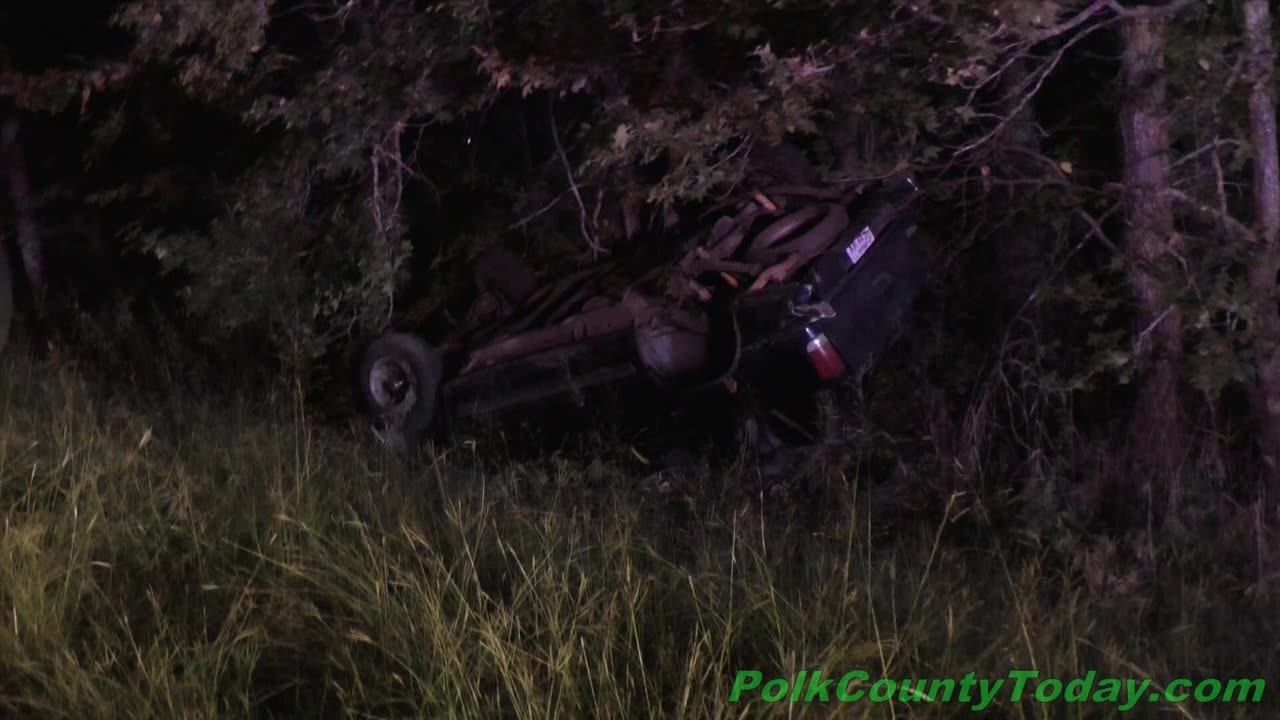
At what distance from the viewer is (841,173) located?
7.73m

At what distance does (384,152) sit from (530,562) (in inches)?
200

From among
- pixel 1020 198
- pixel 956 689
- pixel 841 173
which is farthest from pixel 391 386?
pixel 956 689

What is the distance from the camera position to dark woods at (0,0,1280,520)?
7066 mm

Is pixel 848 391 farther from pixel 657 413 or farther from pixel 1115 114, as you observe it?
pixel 1115 114

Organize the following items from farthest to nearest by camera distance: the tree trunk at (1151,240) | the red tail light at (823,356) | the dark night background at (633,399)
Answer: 1. the red tail light at (823,356)
2. the tree trunk at (1151,240)
3. the dark night background at (633,399)

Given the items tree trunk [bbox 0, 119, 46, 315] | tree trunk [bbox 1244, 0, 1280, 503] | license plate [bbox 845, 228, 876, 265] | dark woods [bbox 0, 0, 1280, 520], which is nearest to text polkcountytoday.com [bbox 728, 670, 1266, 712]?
dark woods [bbox 0, 0, 1280, 520]

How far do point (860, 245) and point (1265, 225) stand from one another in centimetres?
223

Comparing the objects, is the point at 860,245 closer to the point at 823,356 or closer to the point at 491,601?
the point at 823,356

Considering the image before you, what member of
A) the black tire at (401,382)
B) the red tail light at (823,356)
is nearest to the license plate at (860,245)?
the red tail light at (823,356)

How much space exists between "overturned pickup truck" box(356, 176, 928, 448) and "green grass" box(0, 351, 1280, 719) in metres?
2.28

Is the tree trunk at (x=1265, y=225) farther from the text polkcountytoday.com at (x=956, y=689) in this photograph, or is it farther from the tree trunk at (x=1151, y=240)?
the text polkcountytoday.com at (x=956, y=689)

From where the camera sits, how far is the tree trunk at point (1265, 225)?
22.5ft

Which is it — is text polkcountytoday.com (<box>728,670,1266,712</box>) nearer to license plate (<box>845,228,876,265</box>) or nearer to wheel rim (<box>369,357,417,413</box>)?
license plate (<box>845,228,876,265</box>)

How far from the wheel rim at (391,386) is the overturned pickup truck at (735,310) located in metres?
0.33
